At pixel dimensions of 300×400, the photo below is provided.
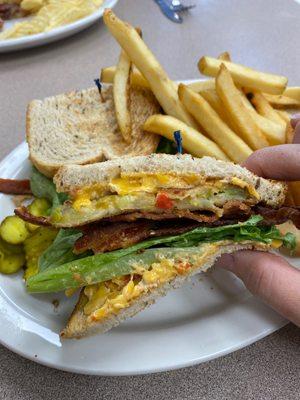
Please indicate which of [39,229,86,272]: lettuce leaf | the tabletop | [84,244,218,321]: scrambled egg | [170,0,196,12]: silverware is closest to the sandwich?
[84,244,218,321]: scrambled egg

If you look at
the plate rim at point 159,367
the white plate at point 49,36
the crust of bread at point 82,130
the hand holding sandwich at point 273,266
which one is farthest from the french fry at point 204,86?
the white plate at point 49,36

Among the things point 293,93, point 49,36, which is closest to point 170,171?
point 293,93

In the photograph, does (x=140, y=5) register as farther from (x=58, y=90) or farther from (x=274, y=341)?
(x=274, y=341)

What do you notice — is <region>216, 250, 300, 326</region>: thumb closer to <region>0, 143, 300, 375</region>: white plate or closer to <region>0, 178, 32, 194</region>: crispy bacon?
<region>0, 143, 300, 375</region>: white plate

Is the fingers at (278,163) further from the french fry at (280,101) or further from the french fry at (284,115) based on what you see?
the french fry at (280,101)

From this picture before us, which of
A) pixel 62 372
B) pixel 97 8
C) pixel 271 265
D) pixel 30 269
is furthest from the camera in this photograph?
pixel 97 8

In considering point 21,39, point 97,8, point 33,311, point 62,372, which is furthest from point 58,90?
point 62,372
